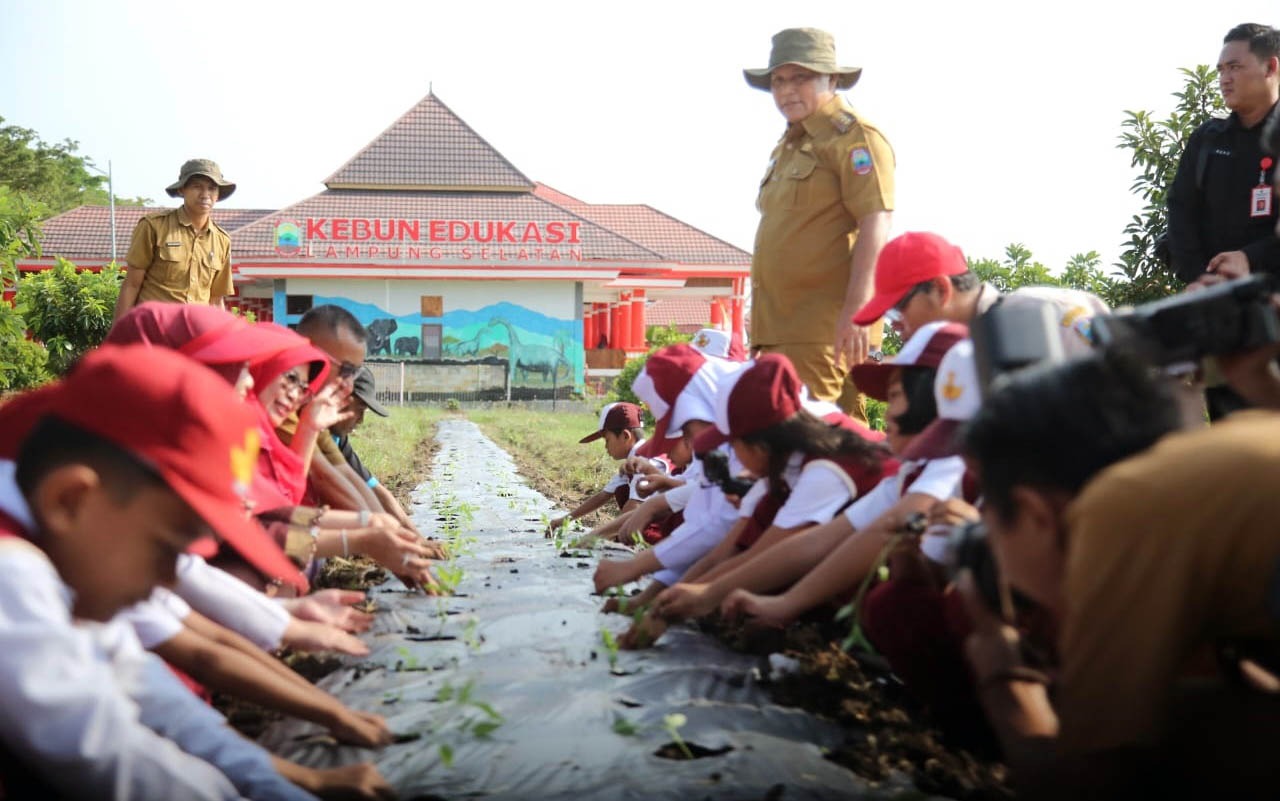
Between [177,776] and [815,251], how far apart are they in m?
3.76

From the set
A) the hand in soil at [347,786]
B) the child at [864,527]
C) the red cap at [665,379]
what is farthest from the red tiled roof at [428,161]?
the hand in soil at [347,786]

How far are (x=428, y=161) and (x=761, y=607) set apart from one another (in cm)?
2945

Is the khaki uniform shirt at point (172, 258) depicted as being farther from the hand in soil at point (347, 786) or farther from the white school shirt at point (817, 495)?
the hand in soil at point (347, 786)

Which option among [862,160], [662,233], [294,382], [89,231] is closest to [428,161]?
[662,233]

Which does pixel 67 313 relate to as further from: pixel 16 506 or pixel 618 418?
pixel 16 506

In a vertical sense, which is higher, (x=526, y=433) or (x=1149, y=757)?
(x=1149, y=757)

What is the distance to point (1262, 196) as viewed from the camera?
4.65 m

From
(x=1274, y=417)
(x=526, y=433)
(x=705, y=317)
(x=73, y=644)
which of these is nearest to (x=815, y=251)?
(x=1274, y=417)

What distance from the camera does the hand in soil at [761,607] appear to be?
3.23 meters

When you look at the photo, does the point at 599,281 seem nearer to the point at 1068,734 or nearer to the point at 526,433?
the point at 526,433

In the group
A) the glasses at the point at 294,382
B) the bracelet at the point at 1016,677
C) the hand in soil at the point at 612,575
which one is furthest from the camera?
the hand in soil at the point at 612,575

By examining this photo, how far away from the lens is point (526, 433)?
16719 mm

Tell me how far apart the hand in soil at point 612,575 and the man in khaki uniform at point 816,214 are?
1184 millimetres

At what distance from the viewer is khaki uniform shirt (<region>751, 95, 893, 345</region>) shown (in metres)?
4.97
